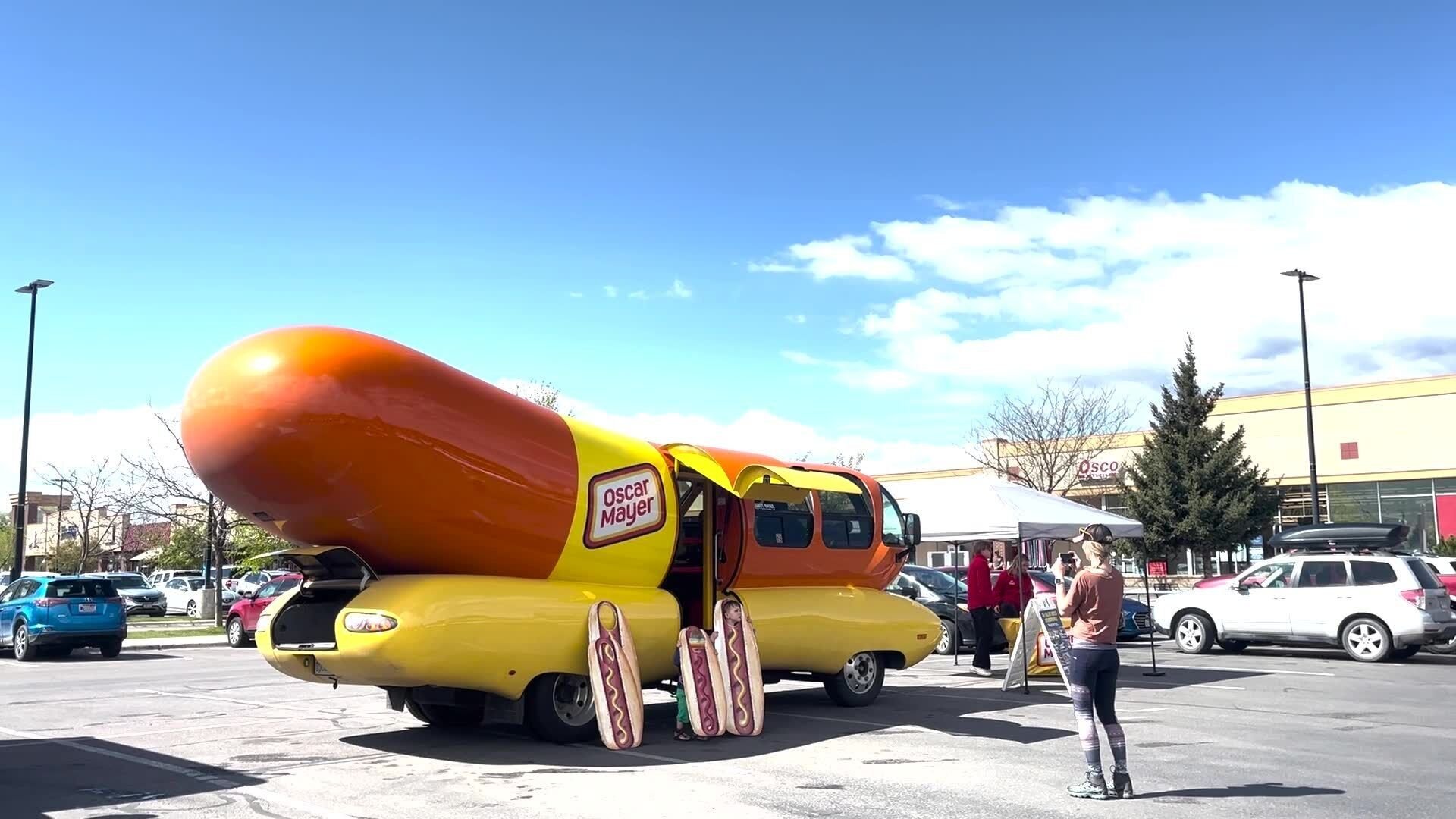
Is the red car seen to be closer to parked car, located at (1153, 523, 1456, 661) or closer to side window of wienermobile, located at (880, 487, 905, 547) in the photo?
side window of wienermobile, located at (880, 487, 905, 547)

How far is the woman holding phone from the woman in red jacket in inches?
367

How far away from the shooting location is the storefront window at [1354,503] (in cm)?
4606

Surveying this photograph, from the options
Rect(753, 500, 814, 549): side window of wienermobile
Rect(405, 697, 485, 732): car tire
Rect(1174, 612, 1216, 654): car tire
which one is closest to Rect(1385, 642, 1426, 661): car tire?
Rect(1174, 612, 1216, 654): car tire

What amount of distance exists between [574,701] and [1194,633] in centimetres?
1383

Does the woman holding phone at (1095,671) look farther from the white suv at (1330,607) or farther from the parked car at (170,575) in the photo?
the parked car at (170,575)

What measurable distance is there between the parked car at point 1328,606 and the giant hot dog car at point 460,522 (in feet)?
35.8

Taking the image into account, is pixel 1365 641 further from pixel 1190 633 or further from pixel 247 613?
pixel 247 613

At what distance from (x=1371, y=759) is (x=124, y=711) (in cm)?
1218

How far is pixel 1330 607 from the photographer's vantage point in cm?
1861

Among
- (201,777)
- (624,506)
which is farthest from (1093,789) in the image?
(201,777)

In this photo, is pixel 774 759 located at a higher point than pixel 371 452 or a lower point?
lower

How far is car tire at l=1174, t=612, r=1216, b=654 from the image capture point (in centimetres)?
2017

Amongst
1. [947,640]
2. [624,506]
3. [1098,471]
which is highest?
[1098,471]

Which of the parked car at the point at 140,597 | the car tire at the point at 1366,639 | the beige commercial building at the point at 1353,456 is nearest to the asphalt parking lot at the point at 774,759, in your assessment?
the car tire at the point at 1366,639
